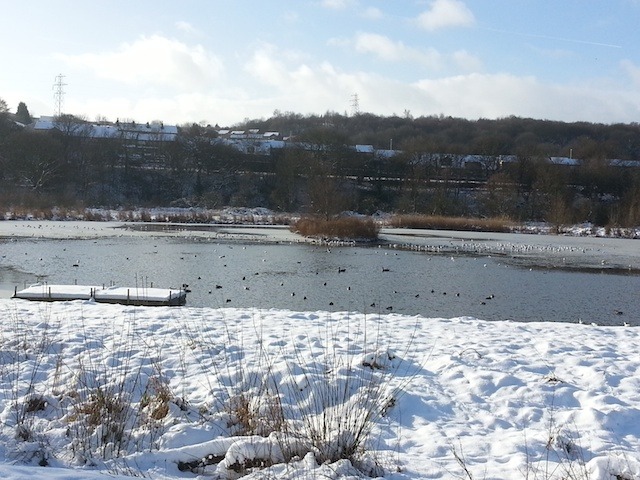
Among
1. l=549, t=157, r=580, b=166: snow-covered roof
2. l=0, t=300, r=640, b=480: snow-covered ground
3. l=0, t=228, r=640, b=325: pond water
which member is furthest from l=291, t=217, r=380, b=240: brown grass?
l=549, t=157, r=580, b=166: snow-covered roof

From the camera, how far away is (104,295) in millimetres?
13859

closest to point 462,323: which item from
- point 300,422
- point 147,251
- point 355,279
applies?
point 300,422

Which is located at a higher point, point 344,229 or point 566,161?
point 566,161

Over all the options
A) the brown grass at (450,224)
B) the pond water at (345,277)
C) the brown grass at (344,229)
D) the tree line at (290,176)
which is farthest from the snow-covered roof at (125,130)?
the pond water at (345,277)

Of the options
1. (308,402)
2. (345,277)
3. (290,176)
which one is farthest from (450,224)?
(308,402)

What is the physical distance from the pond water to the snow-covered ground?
20.3 ft

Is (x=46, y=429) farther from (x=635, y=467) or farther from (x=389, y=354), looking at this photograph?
(x=635, y=467)

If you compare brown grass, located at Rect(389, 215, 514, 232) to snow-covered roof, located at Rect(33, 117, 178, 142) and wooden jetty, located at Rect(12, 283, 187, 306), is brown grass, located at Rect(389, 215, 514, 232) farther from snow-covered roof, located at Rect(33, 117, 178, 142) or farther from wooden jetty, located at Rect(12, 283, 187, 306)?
snow-covered roof, located at Rect(33, 117, 178, 142)

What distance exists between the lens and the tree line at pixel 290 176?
63281 millimetres

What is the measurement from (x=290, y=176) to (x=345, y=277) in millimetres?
47515

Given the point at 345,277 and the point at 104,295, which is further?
the point at 345,277

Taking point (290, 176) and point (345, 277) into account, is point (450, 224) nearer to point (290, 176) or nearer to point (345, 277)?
point (290, 176)

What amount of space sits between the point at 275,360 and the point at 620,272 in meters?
20.3

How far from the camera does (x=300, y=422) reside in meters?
5.18
